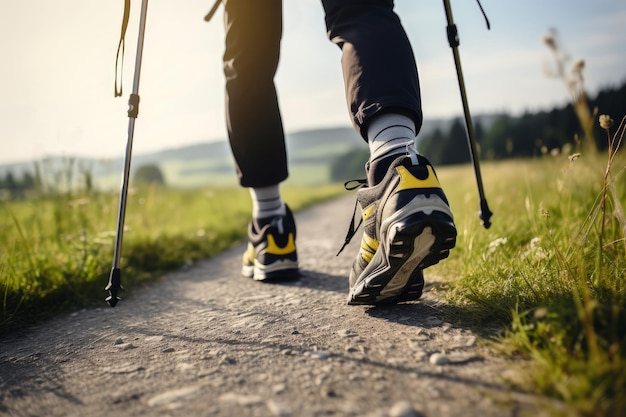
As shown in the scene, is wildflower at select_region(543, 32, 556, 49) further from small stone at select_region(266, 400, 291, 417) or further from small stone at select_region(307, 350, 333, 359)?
small stone at select_region(266, 400, 291, 417)

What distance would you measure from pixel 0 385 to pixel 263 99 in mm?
1600

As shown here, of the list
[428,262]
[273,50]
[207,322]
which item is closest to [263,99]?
[273,50]

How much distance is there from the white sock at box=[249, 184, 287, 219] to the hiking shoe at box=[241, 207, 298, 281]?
0.10ft

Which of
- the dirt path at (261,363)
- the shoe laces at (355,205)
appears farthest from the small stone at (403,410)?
the shoe laces at (355,205)

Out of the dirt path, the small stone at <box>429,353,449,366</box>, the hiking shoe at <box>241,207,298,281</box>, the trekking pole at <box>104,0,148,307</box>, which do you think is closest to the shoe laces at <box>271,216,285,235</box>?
the hiking shoe at <box>241,207,298,281</box>

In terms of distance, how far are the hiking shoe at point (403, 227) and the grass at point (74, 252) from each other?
1571 mm

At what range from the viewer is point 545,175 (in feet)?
13.0

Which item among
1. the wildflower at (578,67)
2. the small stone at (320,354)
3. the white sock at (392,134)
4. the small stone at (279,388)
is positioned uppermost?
the wildflower at (578,67)

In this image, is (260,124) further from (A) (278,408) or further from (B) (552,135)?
(B) (552,135)

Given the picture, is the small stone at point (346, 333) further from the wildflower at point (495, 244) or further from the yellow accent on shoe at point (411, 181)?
the wildflower at point (495, 244)

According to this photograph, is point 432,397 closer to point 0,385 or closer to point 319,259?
point 0,385

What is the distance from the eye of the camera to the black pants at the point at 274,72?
5.01 ft

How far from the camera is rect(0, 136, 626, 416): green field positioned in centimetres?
102

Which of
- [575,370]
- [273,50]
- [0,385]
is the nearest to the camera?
[575,370]
